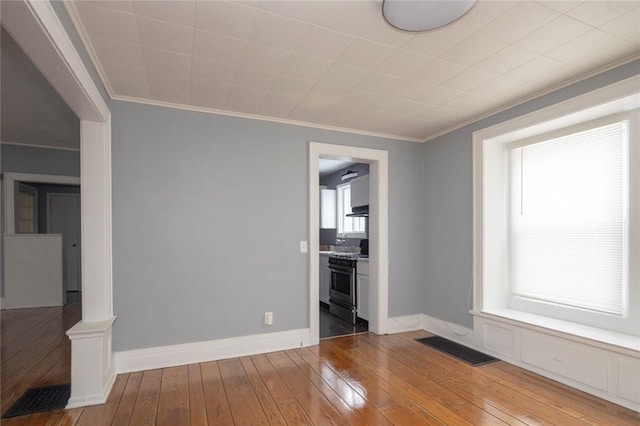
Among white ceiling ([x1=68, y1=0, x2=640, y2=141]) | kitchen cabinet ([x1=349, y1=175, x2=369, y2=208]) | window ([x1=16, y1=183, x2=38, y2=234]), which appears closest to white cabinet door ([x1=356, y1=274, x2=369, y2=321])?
kitchen cabinet ([x1=349, y1=175, x2=369, y2=208])

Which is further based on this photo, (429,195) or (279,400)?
(429,195)

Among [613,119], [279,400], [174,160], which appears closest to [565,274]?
[613,119]

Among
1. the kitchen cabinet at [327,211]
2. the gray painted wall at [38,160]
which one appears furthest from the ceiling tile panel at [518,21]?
the gray painted wall at [38,160]

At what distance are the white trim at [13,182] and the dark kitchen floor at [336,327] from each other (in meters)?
4.62

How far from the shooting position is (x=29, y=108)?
360cm

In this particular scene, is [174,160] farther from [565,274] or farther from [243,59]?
[565,274]

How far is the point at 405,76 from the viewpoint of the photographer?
2.56 metres

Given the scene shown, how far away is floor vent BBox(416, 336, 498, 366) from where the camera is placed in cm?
318

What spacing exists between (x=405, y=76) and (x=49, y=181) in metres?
5.78

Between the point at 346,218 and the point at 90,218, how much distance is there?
4770 millimetres

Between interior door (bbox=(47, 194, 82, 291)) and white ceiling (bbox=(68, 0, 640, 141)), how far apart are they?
5.75 meters

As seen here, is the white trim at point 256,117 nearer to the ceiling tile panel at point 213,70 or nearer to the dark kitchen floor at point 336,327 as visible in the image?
the ceiling tile panel at point 213,70

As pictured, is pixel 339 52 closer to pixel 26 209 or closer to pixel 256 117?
pixel 256 117

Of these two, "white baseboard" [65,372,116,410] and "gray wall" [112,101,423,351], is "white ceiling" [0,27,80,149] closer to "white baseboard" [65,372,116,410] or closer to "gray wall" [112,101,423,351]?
"gray wall" [112,101,423,351]
